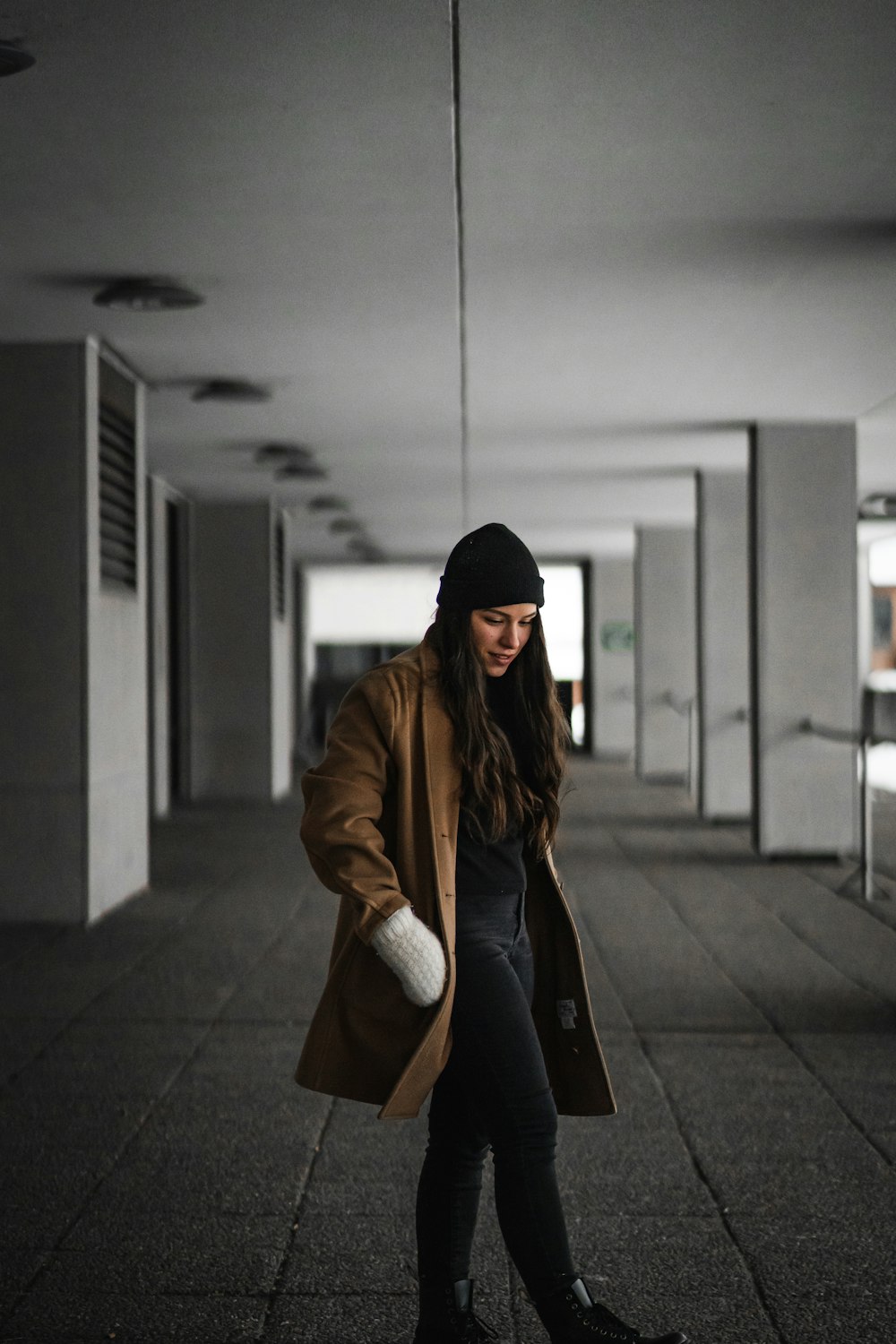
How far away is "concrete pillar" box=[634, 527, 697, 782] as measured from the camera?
17703mm

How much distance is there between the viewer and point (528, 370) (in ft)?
26.8

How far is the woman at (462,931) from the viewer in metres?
2.46

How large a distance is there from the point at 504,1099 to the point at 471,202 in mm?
3683

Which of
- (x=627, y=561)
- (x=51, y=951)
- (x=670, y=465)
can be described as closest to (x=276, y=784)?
(x=670, y=465)

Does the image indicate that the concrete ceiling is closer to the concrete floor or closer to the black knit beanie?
the black knit beanie

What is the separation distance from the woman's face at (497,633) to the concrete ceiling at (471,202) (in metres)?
1.89

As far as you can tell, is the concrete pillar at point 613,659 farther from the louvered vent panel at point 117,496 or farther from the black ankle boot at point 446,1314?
the black ankle boot at point 446,1314

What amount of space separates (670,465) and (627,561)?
10914mm

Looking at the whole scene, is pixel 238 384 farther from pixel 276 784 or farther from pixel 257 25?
pixel 276 784

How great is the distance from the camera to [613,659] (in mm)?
23531

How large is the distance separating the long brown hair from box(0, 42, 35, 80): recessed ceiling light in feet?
7.49

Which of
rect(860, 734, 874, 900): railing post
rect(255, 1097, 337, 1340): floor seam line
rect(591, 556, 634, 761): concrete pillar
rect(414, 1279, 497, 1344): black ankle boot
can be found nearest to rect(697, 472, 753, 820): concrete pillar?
rect(860, 734, 874, 900): railing post

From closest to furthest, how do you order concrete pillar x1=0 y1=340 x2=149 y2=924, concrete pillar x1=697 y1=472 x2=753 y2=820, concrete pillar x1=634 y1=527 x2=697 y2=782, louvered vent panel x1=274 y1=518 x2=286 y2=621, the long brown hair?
the long brown hair, concrete pillar x1=0 y1=340 x2=149 y2=924, concrete pillar x1=697 y1=472 x2=753 y2=820, louvered vent panel x1=274 y1=518 x2=286 y2=621, concrete pillar x1=634 y1=527 x2=697 y2=782

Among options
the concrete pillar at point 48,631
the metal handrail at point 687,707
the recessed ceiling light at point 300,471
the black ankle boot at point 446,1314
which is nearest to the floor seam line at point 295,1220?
the black ankle boot at point 446,1314
